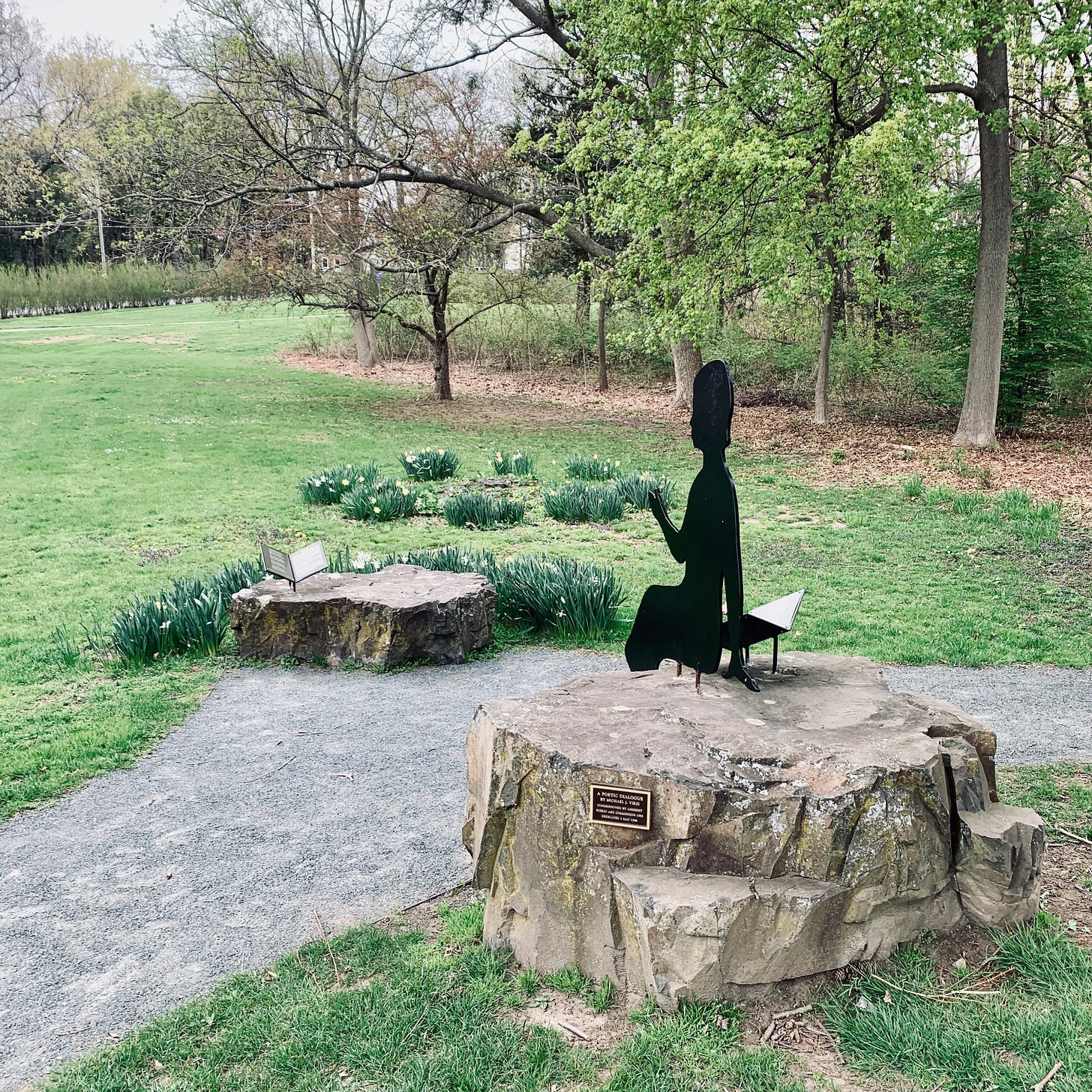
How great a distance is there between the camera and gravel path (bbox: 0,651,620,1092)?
132 inches

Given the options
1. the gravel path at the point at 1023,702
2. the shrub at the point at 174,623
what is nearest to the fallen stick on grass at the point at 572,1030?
the gravel path at the point at 1023,702

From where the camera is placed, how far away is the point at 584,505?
34.4 feet

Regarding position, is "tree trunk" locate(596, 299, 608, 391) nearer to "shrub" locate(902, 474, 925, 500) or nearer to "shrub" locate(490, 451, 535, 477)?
"shrub" locate(490, 451, 535, 477)

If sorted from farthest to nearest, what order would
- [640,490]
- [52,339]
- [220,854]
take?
[52,339] < [640,490] < [220,854]

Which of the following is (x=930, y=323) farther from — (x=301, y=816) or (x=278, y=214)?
(x=301, y=816)

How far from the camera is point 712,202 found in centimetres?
1344

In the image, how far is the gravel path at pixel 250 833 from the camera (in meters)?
3.39

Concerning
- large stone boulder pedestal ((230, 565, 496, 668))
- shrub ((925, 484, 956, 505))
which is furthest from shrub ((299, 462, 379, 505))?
shrub ((925, 484, 956, 505))

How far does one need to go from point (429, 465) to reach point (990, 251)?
8.51 m

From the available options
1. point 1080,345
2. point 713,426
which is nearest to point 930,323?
point 1080,345

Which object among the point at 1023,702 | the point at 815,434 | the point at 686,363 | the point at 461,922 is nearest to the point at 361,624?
the point at 461,922

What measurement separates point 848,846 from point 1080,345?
44.6 ft

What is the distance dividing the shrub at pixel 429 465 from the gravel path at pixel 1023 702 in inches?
289

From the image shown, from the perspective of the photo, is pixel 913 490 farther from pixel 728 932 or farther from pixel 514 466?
pixel 728 932
